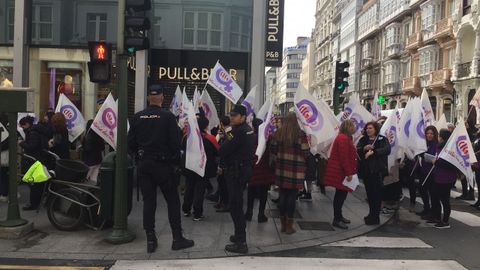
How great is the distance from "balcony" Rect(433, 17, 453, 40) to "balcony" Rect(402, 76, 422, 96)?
15.6 ft

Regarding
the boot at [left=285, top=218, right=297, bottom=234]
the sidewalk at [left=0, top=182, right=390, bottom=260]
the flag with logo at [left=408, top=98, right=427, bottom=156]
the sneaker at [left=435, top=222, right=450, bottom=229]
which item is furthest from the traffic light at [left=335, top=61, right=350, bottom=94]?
the boot at [left=285, top=218, right=297, bottom=234]

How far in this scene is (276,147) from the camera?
22.9 feet

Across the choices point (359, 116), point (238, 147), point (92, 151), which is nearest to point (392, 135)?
point (359, 116)

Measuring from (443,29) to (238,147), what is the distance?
3491cm

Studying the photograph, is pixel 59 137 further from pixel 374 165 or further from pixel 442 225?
pixel 442 225

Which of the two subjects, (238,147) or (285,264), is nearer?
(285,264)

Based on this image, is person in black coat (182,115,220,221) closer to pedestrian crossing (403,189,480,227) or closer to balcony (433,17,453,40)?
pedestrian crossing (403,189,480,227)

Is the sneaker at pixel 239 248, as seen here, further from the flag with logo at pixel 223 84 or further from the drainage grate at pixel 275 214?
the flag with logo at pixel 223 84

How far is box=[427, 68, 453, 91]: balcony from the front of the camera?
35.1 m

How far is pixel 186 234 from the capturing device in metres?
6.80

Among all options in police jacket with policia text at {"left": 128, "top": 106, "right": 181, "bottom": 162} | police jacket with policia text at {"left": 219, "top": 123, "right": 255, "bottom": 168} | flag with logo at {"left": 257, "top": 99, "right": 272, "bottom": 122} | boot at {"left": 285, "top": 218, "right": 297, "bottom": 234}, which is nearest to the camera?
police jacket with policia text at {"left": 128, "top": 106, "right": 181, "bottom": 162}

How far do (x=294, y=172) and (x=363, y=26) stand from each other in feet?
185

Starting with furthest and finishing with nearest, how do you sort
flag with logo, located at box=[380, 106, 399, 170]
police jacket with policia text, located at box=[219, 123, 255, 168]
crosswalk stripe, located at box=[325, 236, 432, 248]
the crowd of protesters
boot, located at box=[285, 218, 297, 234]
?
1. flag with logo, located at box=[380, 106, 399, 170]
2. boot, located at box=[285, 218, 297, 234]
3. the crowd of protesters
4. crosswalk stripe, located at box=[325, 236, 432, 248]
5. police jacket with policia text, located at box=[219, 123, 255, 168]

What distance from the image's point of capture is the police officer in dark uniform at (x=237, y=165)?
19.6ft
